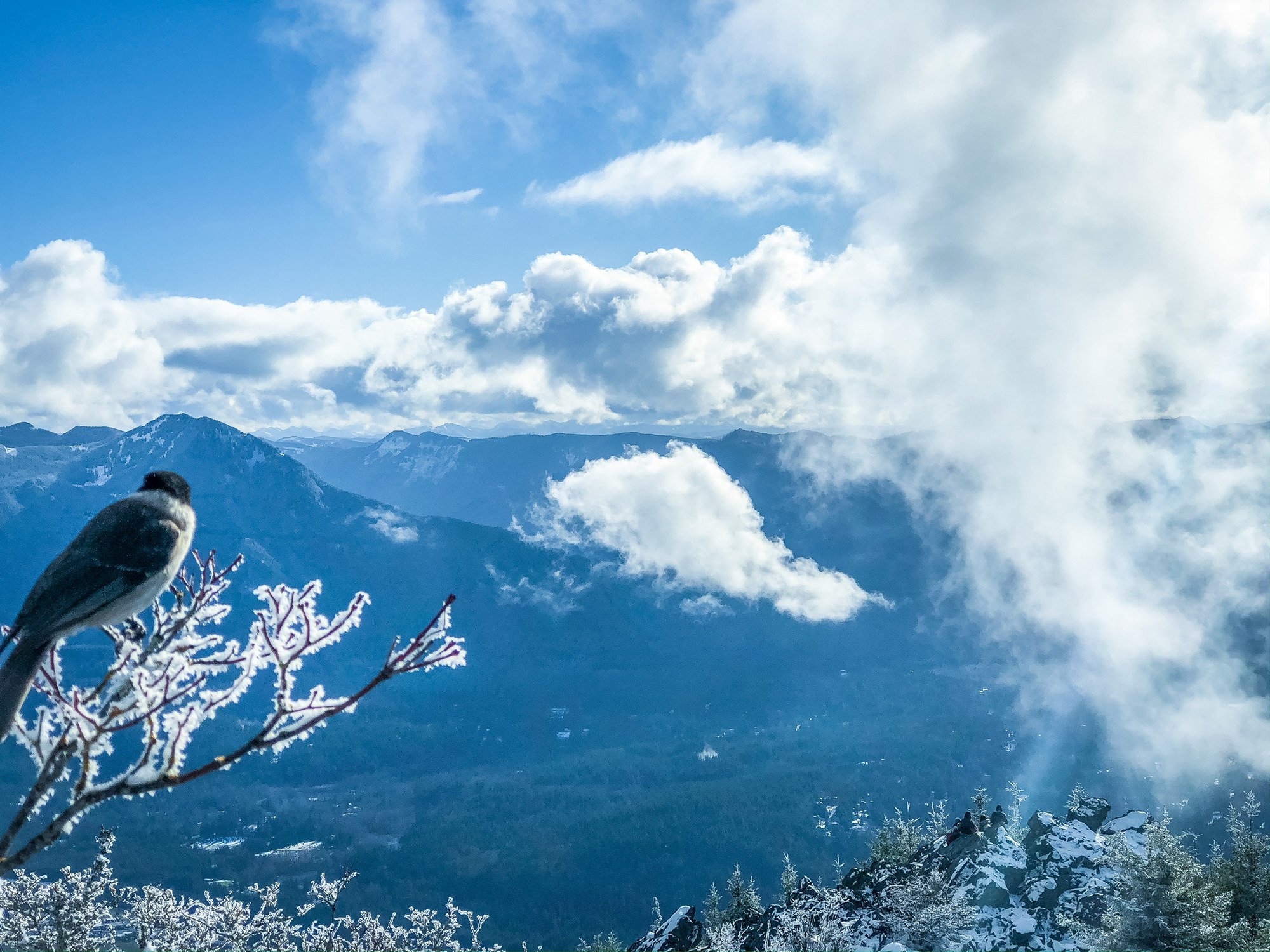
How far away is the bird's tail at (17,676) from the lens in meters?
5.29

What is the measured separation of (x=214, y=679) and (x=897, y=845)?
3479 inches

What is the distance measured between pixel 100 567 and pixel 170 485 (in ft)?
Result: 4.90

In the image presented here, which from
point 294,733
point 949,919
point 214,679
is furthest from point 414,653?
point 949,919

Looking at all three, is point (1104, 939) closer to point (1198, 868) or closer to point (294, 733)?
point (1198, 868)

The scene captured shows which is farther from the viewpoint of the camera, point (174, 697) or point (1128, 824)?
point (1128, 824)

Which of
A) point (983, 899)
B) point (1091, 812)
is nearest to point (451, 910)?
point (983, 899)

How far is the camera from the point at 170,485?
7.34m

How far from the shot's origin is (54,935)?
38.6 metres

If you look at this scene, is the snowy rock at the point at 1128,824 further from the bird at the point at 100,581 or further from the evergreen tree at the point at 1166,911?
the bird at the point at 100,581

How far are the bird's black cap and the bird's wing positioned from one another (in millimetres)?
666

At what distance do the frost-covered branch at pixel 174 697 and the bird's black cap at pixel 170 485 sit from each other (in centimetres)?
162

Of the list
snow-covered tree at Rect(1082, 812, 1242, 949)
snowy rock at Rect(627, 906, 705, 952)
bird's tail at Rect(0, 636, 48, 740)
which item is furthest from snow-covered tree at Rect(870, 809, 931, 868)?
bird's tail at Rect(0, 636, 48, 740)

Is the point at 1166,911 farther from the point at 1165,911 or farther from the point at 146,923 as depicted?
the point at 146,923

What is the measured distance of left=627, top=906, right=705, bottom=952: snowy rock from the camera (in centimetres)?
4544
